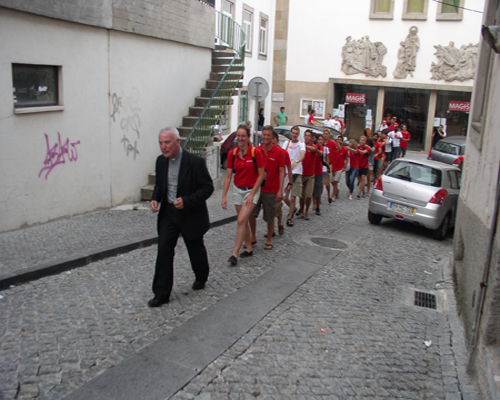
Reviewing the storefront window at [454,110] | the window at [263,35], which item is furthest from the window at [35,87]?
the storefront window at [454,110]

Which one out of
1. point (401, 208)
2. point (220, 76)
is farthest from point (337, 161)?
point (220, 76)

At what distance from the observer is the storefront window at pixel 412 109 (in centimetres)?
2747

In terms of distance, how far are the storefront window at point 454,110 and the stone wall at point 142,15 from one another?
1694 cm

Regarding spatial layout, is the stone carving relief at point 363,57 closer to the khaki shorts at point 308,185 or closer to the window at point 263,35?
the window at point 263,35

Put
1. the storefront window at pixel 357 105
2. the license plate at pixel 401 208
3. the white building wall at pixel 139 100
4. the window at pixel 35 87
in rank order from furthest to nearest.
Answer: the storefront window at pixel 357 105 → the white building wall at pixel 139 100 → the license plate at pixel 401 208 → the window at pixel 35 87

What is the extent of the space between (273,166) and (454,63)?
69.4 ft

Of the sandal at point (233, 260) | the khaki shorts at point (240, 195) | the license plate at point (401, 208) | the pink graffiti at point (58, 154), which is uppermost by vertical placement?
the pink graffiti at point (58, 154)

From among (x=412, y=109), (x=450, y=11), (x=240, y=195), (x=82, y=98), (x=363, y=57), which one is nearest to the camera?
(x=240, y=195)

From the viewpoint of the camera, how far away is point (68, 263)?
6.60 meters

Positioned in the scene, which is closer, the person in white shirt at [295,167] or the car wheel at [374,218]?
the person in white shirt at [295,167]

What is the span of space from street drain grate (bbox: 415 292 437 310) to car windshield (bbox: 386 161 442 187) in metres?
3.88

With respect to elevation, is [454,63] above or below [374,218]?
above

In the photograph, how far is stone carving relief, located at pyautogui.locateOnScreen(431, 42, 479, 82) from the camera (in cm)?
2516

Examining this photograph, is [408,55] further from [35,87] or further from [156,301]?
[156,301]
